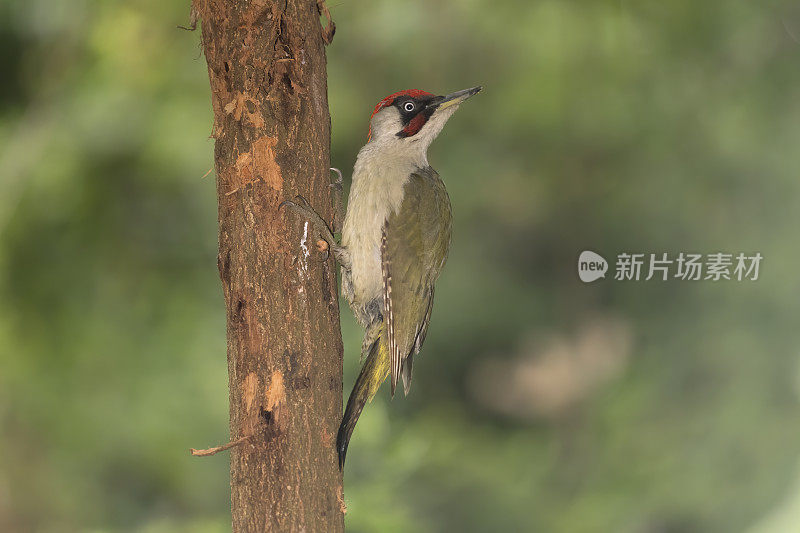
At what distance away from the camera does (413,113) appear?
2.24 m

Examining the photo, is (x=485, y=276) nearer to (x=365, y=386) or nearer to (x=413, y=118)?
(x=413, y=118)

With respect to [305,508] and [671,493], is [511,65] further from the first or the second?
[305,508]

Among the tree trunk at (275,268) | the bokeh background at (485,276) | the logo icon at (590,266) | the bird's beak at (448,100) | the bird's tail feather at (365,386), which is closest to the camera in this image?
the tree trunk at (275,268)

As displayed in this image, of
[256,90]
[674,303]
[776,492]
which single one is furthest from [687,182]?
[256,90]

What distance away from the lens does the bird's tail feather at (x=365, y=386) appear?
69.2 inches

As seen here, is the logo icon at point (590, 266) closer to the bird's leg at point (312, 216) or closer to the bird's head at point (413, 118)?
the bird's head at point (413, 118)

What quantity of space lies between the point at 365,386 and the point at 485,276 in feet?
7.00

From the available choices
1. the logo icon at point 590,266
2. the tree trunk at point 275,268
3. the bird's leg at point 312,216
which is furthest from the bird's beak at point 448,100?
the logo icon at point 590,266

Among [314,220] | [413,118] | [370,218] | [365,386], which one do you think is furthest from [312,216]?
[413,118]

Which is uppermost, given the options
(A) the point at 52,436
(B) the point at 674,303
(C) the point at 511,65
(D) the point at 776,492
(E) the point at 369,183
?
(C) the point at 511,65

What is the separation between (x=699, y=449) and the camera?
386 centimetres

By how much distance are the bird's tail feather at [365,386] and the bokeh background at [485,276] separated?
610 millimetres

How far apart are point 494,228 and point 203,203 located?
151 cm

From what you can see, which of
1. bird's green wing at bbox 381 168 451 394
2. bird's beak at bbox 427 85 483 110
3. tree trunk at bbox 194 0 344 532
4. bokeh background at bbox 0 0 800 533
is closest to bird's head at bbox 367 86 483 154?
bird's beak at bbox 427 85 483 110
